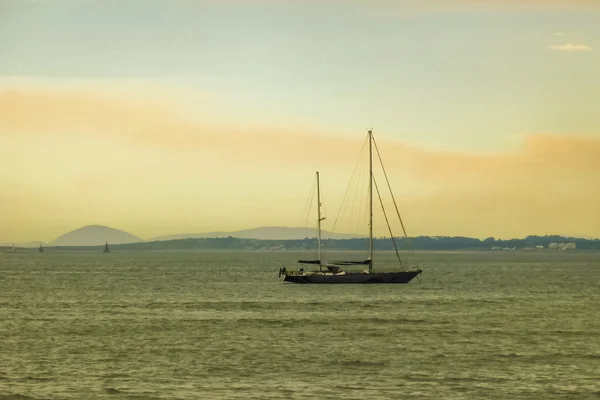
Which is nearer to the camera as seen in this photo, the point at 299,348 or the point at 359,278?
the point at 299,348

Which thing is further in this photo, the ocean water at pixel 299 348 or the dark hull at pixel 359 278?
the dark hull at pixel 359 278

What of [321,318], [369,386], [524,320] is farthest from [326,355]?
[524,320]

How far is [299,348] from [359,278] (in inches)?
2563

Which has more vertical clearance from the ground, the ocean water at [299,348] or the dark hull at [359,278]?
→ the dark hull at [359,278]

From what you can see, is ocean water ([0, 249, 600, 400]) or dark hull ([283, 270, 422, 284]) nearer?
ocean water ([0, 249, 600, 400])

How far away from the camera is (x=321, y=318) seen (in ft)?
252

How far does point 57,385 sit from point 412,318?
40.1 meters

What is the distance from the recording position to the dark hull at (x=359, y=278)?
121 metres

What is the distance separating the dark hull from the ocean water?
17.1 m

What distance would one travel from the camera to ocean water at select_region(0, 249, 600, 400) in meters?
42.6

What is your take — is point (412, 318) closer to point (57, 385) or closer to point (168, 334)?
point (168, 334)

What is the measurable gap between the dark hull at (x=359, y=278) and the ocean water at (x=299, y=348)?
1715 centimetres

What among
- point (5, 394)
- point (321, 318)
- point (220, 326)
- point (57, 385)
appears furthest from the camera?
point (321, 318)

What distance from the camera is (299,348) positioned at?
2212 inches
